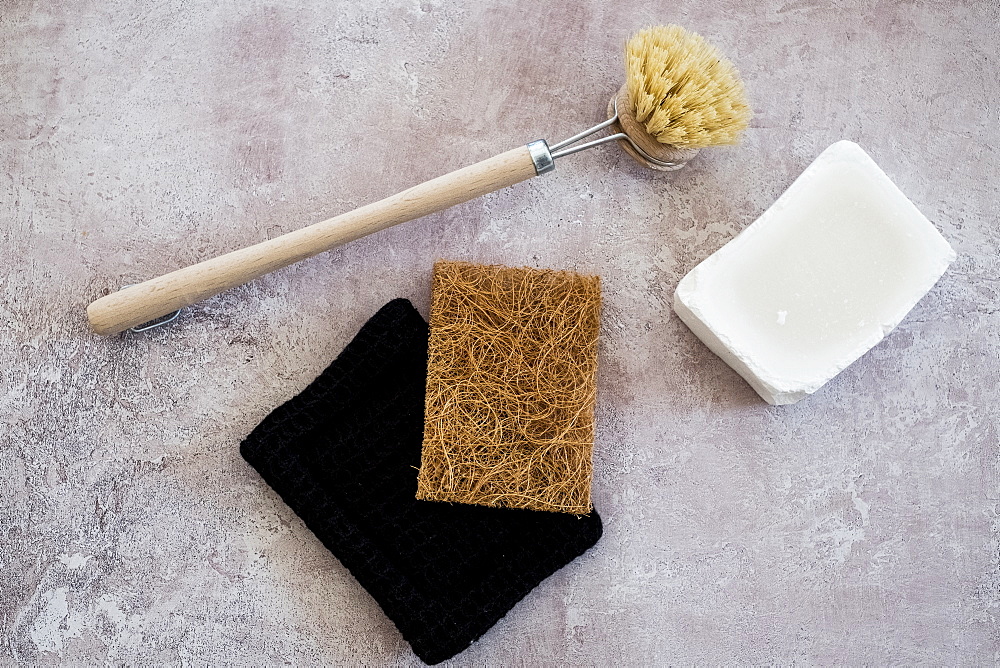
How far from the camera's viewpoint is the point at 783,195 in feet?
2.89

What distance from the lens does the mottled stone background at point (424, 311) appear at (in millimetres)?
891

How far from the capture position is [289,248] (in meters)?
0.83

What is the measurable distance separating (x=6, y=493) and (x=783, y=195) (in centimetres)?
99

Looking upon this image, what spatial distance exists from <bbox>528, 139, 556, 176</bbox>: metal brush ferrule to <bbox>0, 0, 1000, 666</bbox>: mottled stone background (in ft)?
0.30

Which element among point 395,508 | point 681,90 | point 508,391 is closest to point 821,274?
point 681,90

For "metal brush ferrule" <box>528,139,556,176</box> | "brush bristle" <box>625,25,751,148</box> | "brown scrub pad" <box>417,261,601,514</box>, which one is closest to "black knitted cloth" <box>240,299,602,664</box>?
"brown scrub pad" <box>417,261,601,514</box>

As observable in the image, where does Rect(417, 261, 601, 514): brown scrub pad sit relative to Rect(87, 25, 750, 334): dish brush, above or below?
below

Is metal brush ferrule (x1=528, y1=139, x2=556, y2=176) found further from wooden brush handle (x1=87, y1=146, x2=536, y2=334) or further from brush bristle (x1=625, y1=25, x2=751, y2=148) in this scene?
brush bristle (x1=625, y1=25, x2=751, y2=148)

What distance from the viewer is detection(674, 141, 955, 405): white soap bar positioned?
876 millimetres

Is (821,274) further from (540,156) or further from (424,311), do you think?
(424,311)

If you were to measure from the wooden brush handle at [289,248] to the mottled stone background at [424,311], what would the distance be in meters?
0.07

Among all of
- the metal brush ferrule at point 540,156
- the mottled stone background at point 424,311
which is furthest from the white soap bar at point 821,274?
the metal brush ferrule at point 540,156

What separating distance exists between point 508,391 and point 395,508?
0.19 meters

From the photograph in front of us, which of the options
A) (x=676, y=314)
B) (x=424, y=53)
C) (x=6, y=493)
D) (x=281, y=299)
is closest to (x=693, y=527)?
(x=676, y=314)
